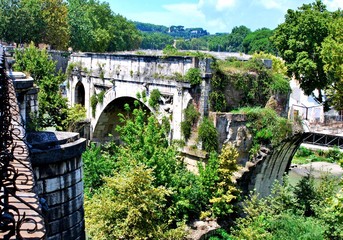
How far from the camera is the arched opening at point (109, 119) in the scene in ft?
68.6

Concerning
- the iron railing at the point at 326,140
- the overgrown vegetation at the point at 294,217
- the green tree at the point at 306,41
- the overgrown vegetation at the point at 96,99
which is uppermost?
the green tree at the point at 306,41

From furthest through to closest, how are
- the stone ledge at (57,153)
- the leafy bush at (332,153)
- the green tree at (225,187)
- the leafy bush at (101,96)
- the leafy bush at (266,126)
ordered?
the leafy bush at (332,153), the leafy bush at (101,96), the leafy bush at (266,126), the green tree at (225,187), the stone ledge at (57,153)

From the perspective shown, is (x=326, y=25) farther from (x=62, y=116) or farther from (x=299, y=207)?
(x=62, y=116)

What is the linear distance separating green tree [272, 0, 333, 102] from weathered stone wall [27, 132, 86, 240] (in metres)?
24.3

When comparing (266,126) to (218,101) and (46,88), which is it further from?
(46,88)

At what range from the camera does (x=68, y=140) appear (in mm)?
7500

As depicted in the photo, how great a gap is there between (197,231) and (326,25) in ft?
68.6

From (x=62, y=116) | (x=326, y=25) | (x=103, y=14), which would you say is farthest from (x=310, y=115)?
(x=103, y=14)

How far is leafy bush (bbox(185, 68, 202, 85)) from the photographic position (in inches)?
635

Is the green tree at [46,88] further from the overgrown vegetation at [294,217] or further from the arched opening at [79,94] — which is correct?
the overgrown vegetation at [294,217]

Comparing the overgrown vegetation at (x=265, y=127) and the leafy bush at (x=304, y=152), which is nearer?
the overgrown vegetation at (x=265, y=127)

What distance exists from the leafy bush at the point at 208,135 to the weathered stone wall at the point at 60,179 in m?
8.74

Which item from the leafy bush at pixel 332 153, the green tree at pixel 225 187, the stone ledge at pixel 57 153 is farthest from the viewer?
the leafy bush at pixel 332 153

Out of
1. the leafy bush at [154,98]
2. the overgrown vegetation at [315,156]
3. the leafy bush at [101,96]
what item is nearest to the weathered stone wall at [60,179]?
the leafy bush at [154,98]
